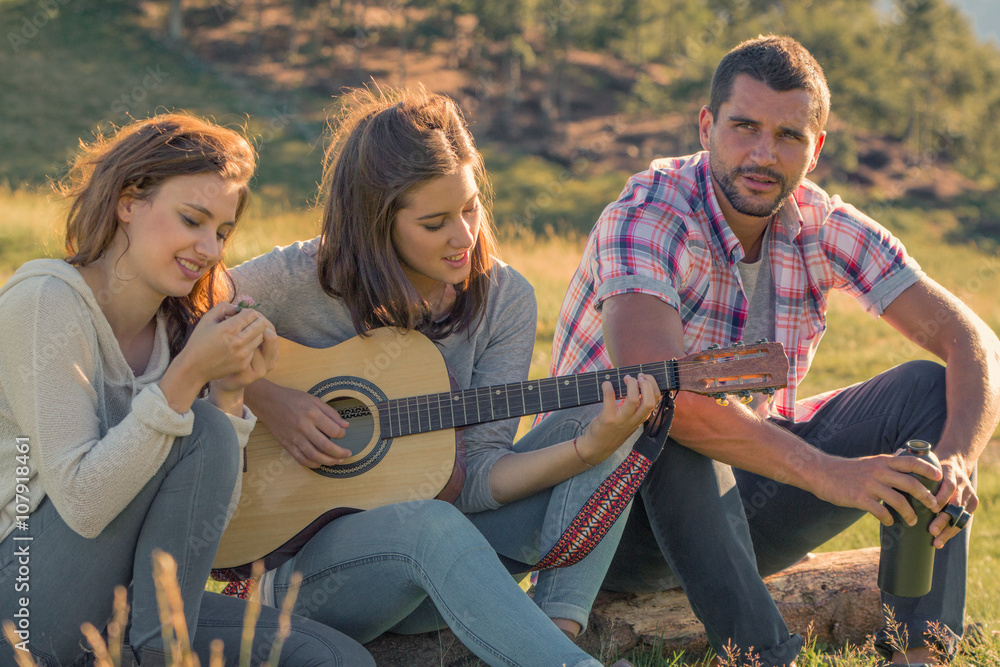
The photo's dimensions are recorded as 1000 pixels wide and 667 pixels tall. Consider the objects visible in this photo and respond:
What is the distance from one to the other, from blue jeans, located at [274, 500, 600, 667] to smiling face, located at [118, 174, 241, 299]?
84 cm

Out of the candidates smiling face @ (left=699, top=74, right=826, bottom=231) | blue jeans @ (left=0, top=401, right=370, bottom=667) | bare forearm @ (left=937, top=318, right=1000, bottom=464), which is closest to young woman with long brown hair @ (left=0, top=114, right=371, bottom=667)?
blue jeans @ (left=0, top=401, right=370, bottom=667)

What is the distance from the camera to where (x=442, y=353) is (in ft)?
9.78

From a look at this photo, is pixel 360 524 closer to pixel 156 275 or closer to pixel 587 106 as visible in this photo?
pixel 156 275

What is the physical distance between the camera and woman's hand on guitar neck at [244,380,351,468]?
110 inches

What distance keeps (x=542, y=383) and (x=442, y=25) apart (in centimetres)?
3405

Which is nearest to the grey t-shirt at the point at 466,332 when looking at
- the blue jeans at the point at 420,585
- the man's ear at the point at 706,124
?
the blue jeans at the point at 420,585

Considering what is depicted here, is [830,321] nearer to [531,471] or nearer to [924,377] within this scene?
[924,377]

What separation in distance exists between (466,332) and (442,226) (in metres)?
0.41

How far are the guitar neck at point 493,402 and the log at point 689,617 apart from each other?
2.13 feet

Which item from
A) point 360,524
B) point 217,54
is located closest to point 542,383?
point 360,524

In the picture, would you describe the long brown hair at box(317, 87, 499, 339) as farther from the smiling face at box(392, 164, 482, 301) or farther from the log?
the log

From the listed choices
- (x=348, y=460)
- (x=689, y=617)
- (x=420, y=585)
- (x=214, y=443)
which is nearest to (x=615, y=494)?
(x=420, y=585)

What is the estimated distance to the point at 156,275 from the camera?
241cm

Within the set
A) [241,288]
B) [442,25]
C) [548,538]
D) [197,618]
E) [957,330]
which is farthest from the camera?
[442,25]
